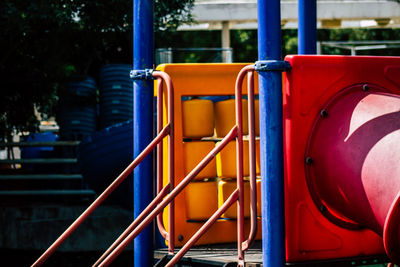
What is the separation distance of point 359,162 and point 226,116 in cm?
128

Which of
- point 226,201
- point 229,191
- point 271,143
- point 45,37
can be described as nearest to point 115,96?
point 45,37

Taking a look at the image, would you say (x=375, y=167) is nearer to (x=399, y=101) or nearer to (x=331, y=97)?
(x=399, y=101)

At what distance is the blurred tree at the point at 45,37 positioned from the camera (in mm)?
10297

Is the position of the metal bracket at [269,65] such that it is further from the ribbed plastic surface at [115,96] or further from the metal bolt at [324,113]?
the ribbed plastic surface at [115,96]

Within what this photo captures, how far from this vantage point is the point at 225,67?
162 inches

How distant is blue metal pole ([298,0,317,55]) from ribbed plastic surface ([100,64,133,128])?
7.51m

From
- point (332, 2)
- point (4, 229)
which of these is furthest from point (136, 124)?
point (332, 2)

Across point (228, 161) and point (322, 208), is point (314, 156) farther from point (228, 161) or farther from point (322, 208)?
point (228, 161)

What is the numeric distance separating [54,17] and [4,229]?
3.71m

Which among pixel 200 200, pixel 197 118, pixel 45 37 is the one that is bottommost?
pixel 200 200

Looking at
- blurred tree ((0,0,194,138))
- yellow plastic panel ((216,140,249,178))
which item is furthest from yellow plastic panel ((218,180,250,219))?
blurred tree ((0,0,194,138))

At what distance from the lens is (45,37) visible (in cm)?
1119

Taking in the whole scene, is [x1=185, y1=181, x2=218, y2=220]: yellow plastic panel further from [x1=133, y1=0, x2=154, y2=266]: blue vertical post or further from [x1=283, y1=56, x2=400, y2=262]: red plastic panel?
[x1=283, y1=56, x2=400, y2=262]: red plastic panel

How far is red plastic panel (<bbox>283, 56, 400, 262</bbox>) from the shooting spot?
327 centimetres
